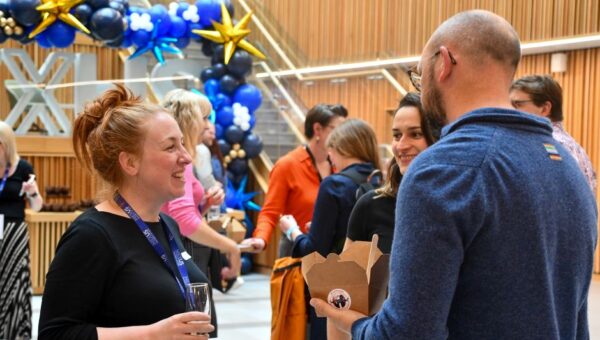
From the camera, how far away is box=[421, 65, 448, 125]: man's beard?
5.59 ft

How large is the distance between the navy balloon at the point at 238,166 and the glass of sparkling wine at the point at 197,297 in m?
8.46

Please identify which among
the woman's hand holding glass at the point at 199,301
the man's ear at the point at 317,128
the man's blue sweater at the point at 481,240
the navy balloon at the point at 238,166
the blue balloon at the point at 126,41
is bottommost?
the navy balloon at the point at 238,166

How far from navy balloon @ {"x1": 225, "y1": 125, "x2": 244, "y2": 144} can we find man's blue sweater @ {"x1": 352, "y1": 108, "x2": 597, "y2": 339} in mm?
8638

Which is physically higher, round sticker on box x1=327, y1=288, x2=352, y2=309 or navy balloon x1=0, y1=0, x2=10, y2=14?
navy balloon x1=0, y1=0, x2=10, y2=14

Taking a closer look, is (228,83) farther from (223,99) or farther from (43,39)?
(43,39)

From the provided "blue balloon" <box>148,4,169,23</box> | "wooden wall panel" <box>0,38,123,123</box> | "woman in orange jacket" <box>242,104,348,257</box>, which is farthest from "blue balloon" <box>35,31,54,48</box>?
"wooden wall panel" <box>0,38,123,123</box>

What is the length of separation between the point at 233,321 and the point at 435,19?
636 centimetres

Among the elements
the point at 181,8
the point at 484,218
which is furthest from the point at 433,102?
the point at 181,8

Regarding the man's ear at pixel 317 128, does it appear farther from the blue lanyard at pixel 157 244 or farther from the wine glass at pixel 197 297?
the wine glass at pixel 197 297

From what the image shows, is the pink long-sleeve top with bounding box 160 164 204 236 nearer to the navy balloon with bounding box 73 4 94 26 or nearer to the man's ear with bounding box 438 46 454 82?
the man's ear with bounding box 438 46 454 82

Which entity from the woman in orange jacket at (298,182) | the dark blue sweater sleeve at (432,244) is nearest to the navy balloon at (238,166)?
the woman in orange jacket at (298,182)

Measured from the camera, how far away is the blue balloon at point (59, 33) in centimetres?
803

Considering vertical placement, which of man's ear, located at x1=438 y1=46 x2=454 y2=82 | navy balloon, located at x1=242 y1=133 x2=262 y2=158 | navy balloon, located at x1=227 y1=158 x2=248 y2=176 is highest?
man's ear, located at x1=438 y1=46 x2=454 y2=82

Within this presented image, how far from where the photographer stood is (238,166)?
1053 cm
